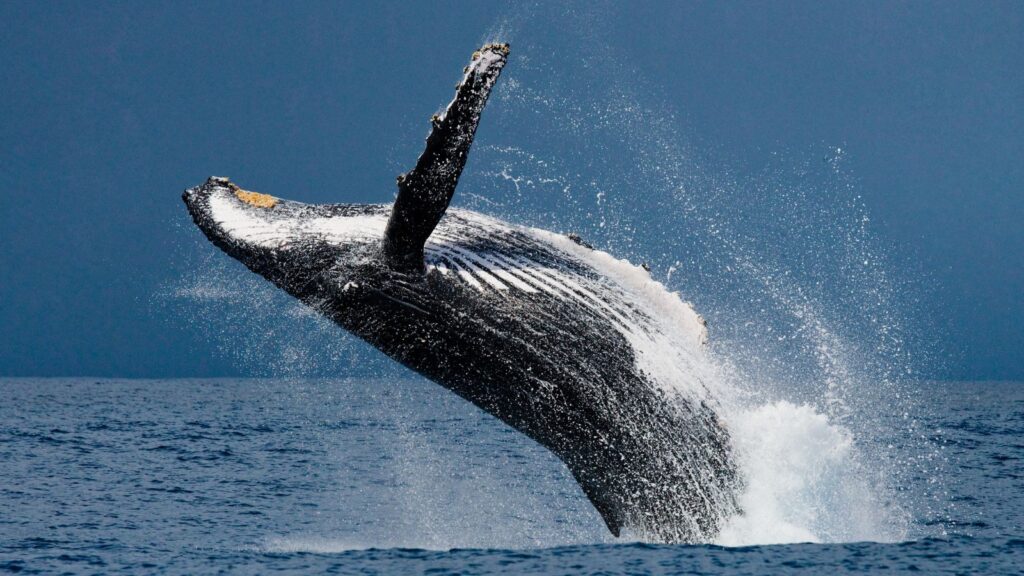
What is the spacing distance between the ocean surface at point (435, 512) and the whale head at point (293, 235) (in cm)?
281

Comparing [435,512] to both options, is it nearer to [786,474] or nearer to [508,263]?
[786,474]

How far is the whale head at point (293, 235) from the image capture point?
6.93 m

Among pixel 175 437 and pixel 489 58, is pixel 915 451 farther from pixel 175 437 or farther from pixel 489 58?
pixel 489 58

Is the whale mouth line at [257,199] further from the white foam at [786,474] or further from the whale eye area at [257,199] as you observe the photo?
the white foam at [786,474]

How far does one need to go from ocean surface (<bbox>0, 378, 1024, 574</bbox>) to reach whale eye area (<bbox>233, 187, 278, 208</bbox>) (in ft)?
10.3

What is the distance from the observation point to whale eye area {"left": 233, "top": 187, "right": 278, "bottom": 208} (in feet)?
24.9

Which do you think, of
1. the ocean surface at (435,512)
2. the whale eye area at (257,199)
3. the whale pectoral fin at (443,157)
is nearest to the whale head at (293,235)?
the whale eye area at (257,199)

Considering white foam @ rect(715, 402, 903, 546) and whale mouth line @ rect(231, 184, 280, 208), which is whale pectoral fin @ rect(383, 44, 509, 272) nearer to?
whale mouth line @ rect(231, 184, 280, 208)

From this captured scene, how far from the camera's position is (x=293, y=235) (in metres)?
7.18

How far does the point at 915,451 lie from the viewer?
25.6 meters

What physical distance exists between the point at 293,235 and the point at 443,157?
1.56m

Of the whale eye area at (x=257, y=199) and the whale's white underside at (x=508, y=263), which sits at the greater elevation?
the whale eye area at (x=257, y=199)

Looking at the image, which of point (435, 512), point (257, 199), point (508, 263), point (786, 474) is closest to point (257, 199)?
point (257, 199)

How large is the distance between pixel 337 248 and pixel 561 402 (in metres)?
1.86
